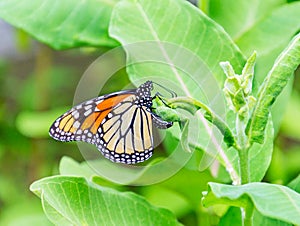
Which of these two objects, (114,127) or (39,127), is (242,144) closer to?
(114,127)

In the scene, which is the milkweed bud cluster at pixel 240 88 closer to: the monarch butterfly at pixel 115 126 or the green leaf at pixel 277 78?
the green leaf at pixel 277 78

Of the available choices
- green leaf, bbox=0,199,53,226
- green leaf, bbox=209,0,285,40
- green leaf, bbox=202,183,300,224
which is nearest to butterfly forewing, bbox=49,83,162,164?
green leaf, bbox=202,183,300,224

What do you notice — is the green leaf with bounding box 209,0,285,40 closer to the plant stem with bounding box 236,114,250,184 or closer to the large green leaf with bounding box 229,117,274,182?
the large green leaf with bounding box 229,117,274,182

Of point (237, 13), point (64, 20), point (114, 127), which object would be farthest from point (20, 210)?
point (114, 127)

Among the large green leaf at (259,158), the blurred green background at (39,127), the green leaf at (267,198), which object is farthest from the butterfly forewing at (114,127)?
the blurred green background at (39,127)

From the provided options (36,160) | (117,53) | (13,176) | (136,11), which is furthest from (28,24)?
(13,176)

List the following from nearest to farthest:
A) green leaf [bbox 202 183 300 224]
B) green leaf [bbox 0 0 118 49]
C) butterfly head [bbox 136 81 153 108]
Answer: green leaf [bbox 202 183 300 224] → butterfly head [bbox 136 81 153 108] → green leaf [bbox 0 0 118 49]
